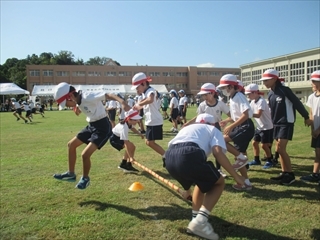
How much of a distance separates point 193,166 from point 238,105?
2.43 metres

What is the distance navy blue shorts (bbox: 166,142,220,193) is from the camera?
314 cm

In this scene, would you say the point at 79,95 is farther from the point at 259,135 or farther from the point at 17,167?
the point at 259,135

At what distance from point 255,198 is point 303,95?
59.3 metres

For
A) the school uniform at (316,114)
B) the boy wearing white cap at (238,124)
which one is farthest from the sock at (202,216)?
the school uniform at (316,114)

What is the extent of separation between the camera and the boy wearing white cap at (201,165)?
3146mm

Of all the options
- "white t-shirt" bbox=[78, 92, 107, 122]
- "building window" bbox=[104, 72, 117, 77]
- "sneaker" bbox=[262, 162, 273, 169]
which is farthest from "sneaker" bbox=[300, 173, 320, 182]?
"building window" bbox=[104, 72, 117, 77]

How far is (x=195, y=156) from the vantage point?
124 inches

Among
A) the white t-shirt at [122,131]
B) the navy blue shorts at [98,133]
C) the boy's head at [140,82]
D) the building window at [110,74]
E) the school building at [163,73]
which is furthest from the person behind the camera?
the building window at [110,74]

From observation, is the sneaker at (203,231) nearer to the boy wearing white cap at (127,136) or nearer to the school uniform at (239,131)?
the school uniform at (239,131)

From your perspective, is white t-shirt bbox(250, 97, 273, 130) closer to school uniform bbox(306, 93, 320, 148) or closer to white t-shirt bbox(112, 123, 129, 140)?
school uniform bbox(306, 93, 320, 148)

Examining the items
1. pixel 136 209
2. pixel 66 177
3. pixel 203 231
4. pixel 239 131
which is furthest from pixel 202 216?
pixel 66 177

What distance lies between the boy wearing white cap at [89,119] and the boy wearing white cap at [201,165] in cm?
170

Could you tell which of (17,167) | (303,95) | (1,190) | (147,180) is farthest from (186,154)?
(303,95)

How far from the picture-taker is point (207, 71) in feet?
287
